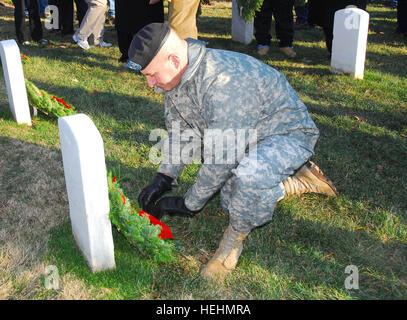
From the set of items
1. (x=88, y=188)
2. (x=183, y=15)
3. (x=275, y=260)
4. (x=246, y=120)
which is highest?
(x=183, y=15)

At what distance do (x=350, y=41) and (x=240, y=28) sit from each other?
8.41 feet

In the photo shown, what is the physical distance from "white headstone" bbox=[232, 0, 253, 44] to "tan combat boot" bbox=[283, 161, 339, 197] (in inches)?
198

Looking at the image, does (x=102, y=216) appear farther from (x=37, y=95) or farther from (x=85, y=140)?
(x=37, y=95)

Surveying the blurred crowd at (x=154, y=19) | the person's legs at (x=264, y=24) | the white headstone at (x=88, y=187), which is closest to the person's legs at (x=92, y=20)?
the blurred crowd at (x=154, y=19)

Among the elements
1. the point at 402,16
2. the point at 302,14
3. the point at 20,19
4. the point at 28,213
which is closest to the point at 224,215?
the point at 28,213

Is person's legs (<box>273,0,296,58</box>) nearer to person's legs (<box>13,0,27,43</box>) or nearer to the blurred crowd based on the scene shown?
the blurred crowd

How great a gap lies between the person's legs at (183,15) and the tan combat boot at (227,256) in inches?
135

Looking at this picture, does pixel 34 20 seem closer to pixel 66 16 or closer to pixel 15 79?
pixel 66 16

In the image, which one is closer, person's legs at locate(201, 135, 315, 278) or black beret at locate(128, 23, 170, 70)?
black beret at locate(128, 23, 170, 70)

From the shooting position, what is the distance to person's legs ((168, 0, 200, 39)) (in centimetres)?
529

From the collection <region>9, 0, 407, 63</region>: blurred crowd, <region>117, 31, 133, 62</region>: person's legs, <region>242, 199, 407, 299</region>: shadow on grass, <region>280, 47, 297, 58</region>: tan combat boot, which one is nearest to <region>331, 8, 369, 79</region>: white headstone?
<region>9, 0, 407, 63</region>: blurred crowd

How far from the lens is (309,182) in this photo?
343 centimetres

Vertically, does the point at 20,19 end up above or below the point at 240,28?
above
